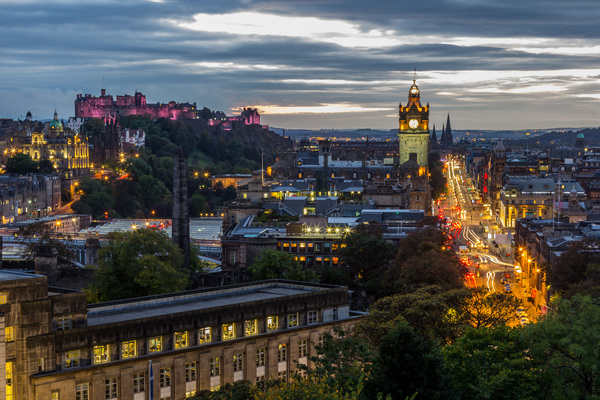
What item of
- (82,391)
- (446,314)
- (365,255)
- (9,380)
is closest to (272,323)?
(446,314)

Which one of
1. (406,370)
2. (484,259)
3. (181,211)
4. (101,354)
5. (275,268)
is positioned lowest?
(484,259)

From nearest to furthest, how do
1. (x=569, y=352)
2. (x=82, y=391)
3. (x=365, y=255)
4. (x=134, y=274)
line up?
1. (x=569, y=352)
2. (x=82, y=391)
3. (x=134, y=274)
4. (x=365, y=255)

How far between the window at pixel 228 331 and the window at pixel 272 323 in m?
2.91

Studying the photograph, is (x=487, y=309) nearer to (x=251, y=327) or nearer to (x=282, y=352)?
(x=282, y=352)

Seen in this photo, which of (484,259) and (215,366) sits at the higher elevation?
(215,366)

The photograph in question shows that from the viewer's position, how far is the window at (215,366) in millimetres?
62891

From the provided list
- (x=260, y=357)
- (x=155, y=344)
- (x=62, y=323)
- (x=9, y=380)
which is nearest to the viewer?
(x=9, y=380)

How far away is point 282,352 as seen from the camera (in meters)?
66.9

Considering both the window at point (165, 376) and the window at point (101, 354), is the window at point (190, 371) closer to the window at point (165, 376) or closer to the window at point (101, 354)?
the window at point (165, 376)

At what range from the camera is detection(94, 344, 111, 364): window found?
57.9 metres

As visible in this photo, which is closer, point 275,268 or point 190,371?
point 190,371

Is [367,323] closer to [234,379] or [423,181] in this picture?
[234,379]

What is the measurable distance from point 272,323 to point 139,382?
10.8 metres

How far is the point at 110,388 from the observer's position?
5800cm
